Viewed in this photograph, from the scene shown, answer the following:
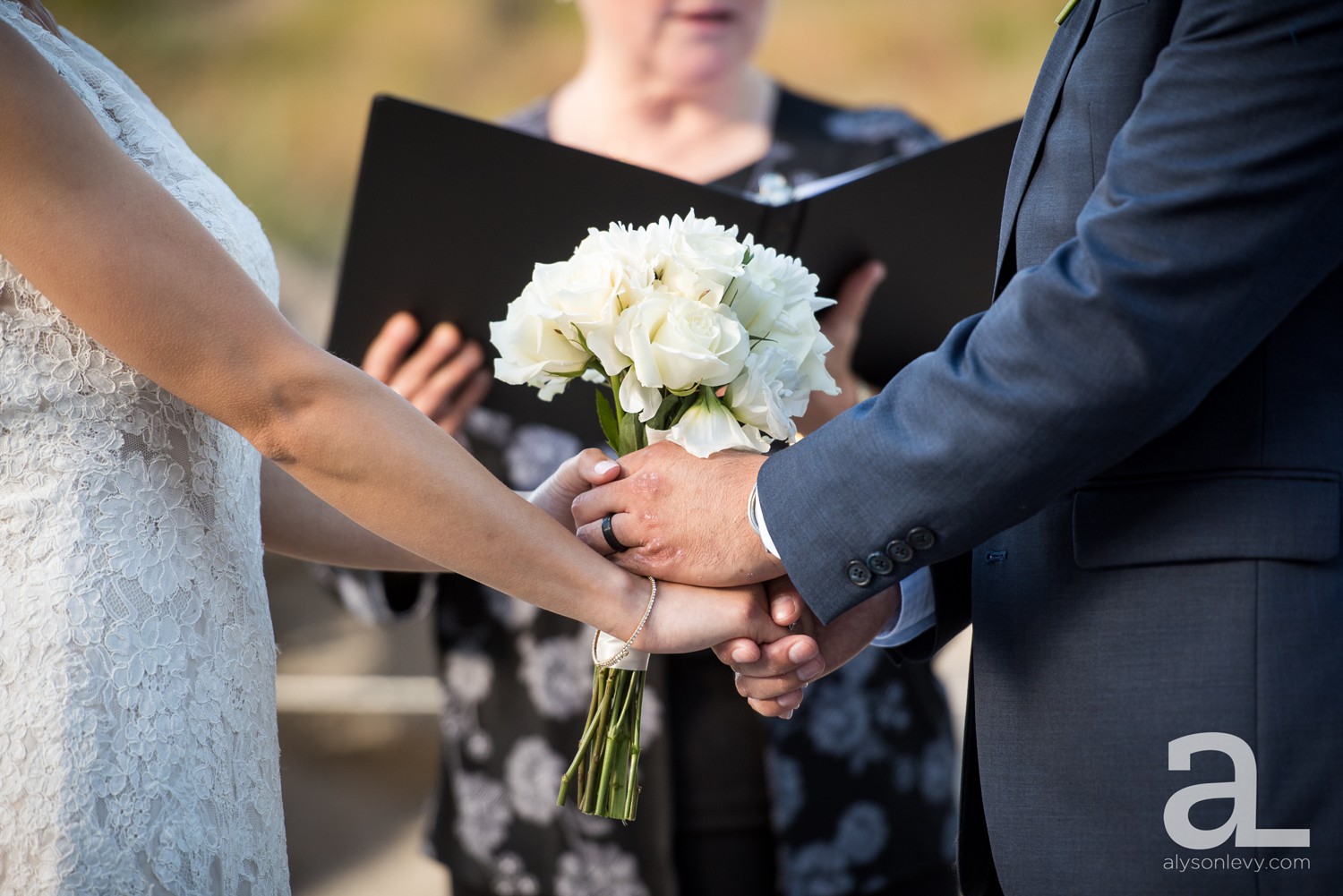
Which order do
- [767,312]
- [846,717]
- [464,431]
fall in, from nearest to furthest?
[767,312] < [846,717] < [464,431]

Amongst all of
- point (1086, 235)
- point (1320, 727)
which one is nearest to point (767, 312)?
point (1086, 235)

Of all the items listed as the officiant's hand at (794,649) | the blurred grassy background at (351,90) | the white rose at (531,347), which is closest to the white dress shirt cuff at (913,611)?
the officiant's hand at (794,649)

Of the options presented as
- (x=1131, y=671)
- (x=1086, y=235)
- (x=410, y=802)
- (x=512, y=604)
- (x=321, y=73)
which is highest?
(x=321, y=73)

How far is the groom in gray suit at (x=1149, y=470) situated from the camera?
105 centimetres

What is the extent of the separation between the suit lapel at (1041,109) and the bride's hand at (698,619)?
462 millimetres

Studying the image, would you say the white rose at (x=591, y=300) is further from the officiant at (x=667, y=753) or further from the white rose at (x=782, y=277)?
the officiant at (x=667, y=753)

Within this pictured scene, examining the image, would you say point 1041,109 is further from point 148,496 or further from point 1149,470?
point 148,496

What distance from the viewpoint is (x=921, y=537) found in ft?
3.89

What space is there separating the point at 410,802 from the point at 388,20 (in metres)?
2.26

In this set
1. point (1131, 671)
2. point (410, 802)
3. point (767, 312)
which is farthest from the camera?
point (410, 802)

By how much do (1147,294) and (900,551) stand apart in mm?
341

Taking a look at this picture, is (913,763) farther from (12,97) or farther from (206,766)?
(12,97)

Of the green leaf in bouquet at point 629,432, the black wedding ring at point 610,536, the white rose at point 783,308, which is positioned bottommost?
the black wedding ring at point 610,536

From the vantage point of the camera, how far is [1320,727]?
109 cm
